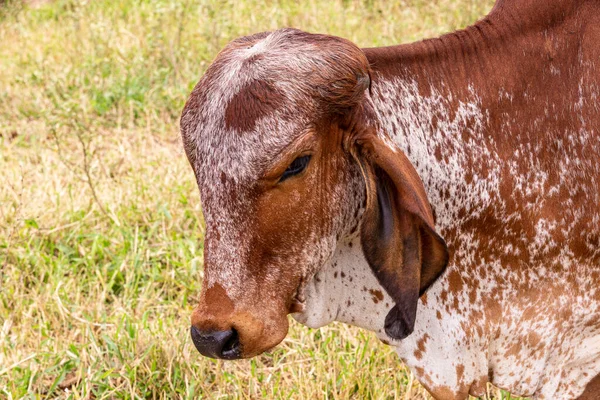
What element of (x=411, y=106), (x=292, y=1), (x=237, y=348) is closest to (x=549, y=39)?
(x=411, y=106)

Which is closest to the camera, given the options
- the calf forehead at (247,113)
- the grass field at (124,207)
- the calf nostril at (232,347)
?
the calf forehead at (247,113)

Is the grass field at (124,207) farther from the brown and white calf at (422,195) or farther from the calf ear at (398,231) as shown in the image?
the calf ear at (398,231)

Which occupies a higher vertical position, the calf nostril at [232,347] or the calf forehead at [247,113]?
the calf forehead at [247,113]

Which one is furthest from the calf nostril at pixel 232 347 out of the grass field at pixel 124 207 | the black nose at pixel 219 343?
the grass field at pixel 124 207

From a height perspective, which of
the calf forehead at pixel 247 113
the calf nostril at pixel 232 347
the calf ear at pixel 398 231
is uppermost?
the calf forehead at pixel 247 113

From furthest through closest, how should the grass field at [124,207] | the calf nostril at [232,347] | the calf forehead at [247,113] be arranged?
the grass field at [124,207], the calf nostril at [232,347], the calf forehead at [247,113]

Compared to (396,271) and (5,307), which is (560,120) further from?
(5,307)

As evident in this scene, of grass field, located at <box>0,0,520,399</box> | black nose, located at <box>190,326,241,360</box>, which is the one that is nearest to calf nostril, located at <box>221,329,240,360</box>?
black nose, located at <box>190,326,241,360</box>

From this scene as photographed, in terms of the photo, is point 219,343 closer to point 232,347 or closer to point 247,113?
point 232,347

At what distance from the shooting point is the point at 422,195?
2.17m

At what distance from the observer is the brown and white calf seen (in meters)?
2.14

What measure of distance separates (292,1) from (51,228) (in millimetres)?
2973

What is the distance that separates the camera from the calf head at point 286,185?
2111 mm

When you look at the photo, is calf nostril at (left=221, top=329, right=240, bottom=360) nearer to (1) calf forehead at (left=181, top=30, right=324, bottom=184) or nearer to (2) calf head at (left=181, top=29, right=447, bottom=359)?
(2) calf head at (left=181, top=29, right=447, bottom=359)
